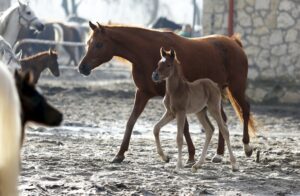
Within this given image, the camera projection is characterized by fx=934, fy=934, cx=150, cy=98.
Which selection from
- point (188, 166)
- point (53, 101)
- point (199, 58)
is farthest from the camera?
point (53, 101)

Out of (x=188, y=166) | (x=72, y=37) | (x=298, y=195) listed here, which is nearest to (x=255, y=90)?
(x=188, y=166)

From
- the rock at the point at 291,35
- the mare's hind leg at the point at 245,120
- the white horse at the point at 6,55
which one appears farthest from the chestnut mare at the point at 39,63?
the mare's hind leg at the point at 245,120

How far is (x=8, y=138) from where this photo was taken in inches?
173

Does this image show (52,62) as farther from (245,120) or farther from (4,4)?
(4,4)

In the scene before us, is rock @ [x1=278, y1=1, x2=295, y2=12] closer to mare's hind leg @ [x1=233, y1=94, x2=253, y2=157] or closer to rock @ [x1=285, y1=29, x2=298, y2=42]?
rock @ [x1=285, y1=29, x2=298, y2=42]

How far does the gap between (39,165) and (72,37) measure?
20.6 metres

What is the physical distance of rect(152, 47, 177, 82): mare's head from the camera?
32.0 ft

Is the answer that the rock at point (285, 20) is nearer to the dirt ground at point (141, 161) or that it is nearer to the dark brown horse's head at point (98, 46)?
the dirt ground at point (141, 161)

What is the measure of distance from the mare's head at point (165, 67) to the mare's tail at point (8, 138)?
5.36 m

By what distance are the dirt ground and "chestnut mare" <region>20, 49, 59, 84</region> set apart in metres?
0.84

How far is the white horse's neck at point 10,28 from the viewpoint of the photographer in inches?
590

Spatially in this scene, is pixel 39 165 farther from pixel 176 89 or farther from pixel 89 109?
pixel 89 109

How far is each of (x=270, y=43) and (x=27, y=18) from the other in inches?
217

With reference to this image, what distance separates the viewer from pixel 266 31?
752 inches
